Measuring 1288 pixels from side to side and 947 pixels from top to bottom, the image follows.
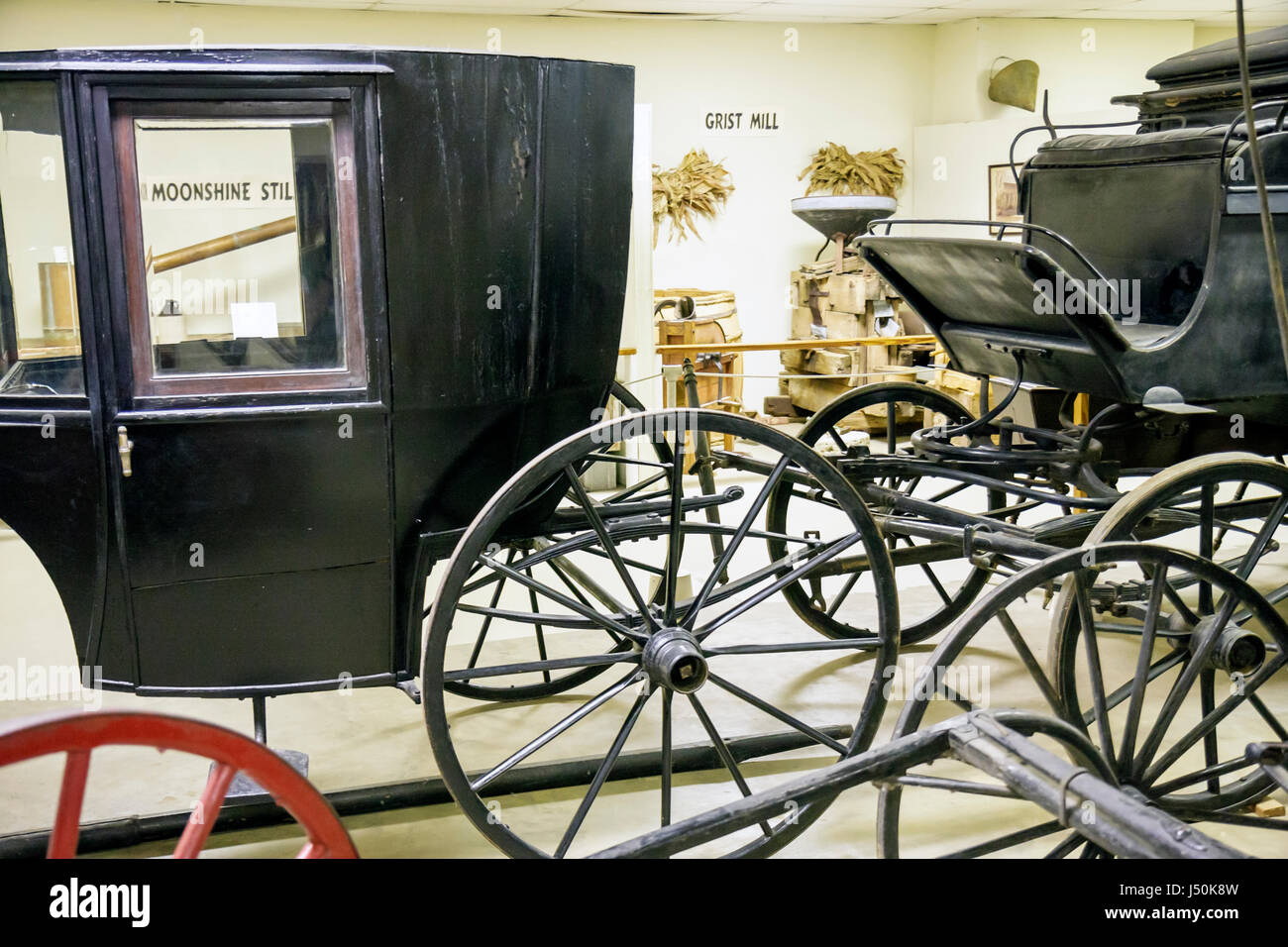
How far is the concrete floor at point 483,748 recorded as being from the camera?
3170 mm

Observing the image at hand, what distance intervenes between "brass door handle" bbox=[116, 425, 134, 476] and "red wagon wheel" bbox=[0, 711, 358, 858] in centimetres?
148

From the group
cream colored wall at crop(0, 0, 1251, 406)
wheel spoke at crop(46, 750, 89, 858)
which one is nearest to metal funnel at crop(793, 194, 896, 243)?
cream colored wall at crop(0, 0, 1251, 406)

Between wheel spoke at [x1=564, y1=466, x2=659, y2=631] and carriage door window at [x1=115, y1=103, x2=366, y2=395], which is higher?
carriage door window at [x1=115, y1=103, x2=366, y2=395]

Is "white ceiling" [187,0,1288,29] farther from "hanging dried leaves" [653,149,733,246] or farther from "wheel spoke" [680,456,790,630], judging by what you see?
"wheel spoke" [680,456,790,630]

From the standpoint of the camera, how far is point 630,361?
7281 millimetres

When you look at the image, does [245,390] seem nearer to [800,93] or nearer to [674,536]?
[674,536]

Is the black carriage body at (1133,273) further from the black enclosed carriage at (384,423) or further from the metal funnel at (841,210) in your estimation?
the metal funnel at (841,210)

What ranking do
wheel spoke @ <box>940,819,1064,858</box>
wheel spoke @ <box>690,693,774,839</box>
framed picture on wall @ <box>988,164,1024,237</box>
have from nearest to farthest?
wheel spoke @ <box>940,819,1064,858</box> → wheel spoke @ <box>690,693,774,839</box> → framed picture on wall @ <box>988,164,1024,237</box>

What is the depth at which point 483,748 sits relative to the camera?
12.2 feet

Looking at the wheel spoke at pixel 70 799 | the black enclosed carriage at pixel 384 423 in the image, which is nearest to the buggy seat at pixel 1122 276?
the black enclosed carriage at pixel 384 423

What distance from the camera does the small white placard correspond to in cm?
278

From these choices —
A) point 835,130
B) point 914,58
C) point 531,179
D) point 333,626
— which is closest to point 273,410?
point 333,626

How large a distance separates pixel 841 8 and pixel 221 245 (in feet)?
24.2

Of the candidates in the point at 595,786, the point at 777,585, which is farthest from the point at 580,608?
the point at 777,585
